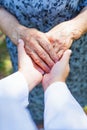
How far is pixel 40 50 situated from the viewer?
1752 mm

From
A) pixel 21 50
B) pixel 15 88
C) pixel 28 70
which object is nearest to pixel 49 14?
pixel 21 50

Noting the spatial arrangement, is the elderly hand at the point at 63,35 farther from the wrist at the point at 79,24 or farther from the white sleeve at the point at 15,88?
the white sleeve at the point at 15,88

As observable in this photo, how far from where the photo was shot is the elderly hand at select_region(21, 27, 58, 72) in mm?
1732

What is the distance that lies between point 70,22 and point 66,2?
0.11 meters

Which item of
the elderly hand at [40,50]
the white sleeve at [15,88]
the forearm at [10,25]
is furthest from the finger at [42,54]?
the white sleeve at [15,88]

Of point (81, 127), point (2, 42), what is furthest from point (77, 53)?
point (2, 42)

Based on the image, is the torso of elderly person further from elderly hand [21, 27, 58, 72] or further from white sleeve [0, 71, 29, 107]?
white sleeve [0, 71, 29, 107]

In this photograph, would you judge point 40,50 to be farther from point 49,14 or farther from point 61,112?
point 61,112

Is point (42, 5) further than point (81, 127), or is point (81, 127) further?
point (42, 5)

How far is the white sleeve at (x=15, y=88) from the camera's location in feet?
4.56

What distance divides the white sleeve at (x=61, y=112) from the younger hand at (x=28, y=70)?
0.56 ft

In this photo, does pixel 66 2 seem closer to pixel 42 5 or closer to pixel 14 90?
pixel 42 5

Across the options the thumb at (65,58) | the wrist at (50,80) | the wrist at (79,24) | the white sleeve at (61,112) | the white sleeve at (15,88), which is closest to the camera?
the white sleeve at (61,112)

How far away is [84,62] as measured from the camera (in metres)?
2.16
